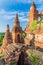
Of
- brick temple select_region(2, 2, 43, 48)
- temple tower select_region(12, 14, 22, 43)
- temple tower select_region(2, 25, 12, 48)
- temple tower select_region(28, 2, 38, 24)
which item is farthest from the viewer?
temple tower select_region(2, 25, 12, 48)

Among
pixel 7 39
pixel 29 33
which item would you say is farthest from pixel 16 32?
pixel 29 33

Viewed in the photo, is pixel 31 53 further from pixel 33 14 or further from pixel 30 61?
pixel 33 14

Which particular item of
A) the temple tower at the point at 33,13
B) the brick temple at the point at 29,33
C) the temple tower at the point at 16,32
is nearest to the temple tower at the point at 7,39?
the brick temple at the point at 29,33

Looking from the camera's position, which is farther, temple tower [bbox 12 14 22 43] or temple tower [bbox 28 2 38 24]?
temple tower [bbox 12 14 22 43]

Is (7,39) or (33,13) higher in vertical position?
(33,13)

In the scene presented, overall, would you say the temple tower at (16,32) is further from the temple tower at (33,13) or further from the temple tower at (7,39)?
the temple tower at (33,13)

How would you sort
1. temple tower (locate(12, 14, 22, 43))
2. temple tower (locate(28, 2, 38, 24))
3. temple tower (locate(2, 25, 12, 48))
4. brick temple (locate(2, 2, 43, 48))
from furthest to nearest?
temple tower (locate(2, 25, 12, 48)) < temple tower (locate(12, 14, 22, 43)) < temple tower (locate(28, 2, 38, 24)) < brick temple (locate(2, 2, 43, 48))

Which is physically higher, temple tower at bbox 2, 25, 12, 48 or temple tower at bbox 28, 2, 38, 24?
temple tower at bbox 28, 2, 38, 24

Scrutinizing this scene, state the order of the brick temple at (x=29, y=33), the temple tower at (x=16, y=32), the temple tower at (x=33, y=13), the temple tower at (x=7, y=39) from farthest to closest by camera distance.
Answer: the temple tower at (x=7, y=39), the temple tower at (x=16, y=32), the temple tower at (x=33, y=13), the brick temple at (x=29, y=33)

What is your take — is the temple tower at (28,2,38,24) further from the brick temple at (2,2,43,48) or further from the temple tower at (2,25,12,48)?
the temple tower at (2,25,12,48)

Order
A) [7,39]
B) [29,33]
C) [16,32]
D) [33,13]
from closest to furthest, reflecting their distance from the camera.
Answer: [29,33], [33,13], [16,32], [7,39]

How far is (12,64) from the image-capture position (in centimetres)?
650

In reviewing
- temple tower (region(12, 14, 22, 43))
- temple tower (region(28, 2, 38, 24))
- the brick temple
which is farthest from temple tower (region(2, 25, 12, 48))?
temple tower (region(28, 2, 38, 24))

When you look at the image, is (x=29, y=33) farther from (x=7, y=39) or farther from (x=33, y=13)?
(x=7, y=39)
